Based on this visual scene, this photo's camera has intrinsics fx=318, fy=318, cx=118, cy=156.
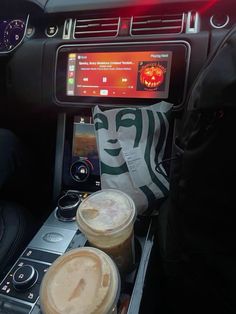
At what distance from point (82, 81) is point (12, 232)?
44cm

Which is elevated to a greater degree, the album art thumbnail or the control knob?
the album art thumbnail

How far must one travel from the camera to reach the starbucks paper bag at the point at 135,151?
0.68 metres

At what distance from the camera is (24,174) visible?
1016mm

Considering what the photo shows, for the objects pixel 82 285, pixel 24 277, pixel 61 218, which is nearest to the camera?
pixel 82 285

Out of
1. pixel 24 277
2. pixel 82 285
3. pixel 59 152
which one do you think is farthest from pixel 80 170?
pixel 82 285

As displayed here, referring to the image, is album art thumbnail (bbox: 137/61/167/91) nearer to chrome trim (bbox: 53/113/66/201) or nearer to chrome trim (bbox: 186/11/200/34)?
chrome trim (bbox: 186/11/200/34)

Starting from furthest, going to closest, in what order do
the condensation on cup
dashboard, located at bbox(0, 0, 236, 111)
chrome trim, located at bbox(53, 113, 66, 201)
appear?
1. chrome trim, located at bbox(53, 113, 66, 201)
2. dashboard, located at bbox(0, 0, 236, 111)
3. the condensation on cup

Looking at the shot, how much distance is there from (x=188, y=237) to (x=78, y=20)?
689 mm

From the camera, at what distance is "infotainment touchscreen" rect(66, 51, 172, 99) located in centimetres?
80

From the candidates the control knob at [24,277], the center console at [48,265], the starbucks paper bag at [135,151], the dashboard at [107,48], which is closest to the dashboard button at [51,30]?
the dashboard at [107,48]

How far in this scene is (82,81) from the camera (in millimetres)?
874

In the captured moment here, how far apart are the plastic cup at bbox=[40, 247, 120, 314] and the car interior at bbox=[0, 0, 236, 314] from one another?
0.52 ft

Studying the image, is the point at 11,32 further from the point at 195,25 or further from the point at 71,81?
the point at 195,25

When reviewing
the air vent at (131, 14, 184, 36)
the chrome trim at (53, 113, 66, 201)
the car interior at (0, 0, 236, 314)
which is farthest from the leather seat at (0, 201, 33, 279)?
the air vent at (131, 14, 184, 36)
